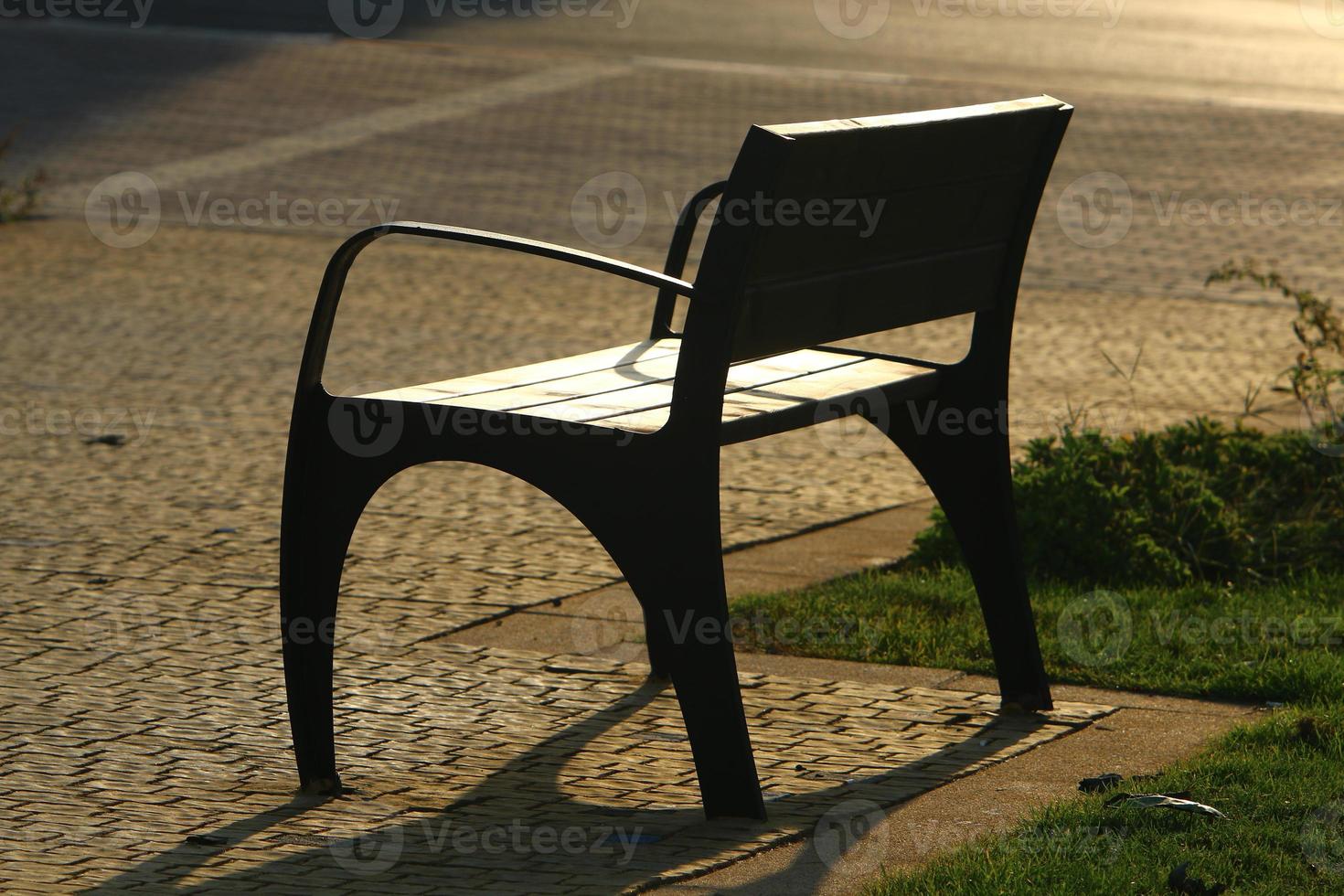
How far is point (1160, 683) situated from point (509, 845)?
175 cm

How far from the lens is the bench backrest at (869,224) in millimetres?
3701

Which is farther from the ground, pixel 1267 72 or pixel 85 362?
pixel 1267 72

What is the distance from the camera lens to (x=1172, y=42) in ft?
80.4

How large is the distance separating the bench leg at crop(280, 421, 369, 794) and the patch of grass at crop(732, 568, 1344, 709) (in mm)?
1350

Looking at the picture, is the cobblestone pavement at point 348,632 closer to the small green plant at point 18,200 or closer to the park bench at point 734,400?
the park bench at point 734,400

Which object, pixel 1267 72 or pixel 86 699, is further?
pixel 1267 72

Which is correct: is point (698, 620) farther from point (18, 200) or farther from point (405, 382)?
point (18, 200)

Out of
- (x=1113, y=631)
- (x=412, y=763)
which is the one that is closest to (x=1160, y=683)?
(x=1113, y=631)

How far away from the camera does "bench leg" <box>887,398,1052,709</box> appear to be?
457cm

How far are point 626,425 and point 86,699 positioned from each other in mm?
1590

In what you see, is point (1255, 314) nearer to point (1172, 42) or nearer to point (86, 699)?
point (86, 699)

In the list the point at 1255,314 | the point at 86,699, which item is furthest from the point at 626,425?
the point at 1255,314

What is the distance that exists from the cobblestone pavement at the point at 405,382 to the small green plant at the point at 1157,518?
0.72m

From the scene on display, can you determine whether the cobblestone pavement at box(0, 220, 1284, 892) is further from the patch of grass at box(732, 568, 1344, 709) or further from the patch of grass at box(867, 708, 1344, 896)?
the patch of grass at box(867, 708, 1344, 896)
